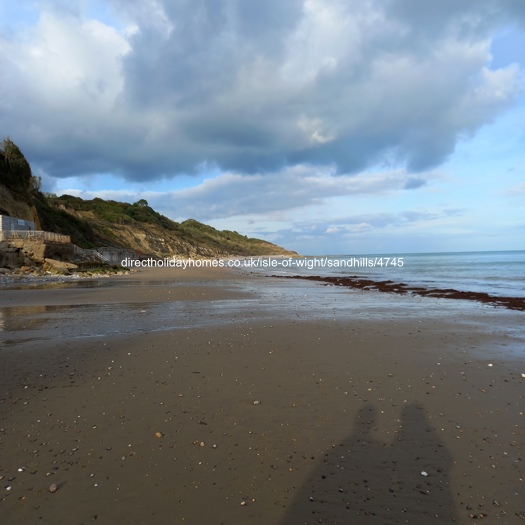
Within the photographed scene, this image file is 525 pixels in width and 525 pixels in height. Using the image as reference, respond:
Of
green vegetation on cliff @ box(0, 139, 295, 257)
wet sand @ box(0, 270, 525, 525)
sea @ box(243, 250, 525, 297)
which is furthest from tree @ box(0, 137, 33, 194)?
wet sand @ box(0, 270, 525, 525)

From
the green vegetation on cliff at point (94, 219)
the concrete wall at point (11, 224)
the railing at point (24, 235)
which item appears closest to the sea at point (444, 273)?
the railing at point (24, 235)

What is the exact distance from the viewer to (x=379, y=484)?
3.12m

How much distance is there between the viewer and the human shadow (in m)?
2.77

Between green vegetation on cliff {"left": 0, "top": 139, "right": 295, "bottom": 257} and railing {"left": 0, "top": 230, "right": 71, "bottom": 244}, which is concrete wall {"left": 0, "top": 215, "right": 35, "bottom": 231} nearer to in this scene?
railing {"left": 0, "top": 230, "right": 71, "bottom": 244}

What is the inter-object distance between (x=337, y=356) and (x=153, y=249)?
303 ft

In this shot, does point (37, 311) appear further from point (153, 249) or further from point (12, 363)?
point (153, 249)

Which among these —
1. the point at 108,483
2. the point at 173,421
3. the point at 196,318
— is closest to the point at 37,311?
the point at 196,318

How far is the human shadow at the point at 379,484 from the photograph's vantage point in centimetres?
277

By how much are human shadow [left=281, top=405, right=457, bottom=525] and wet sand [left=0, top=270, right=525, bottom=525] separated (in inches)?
0.5

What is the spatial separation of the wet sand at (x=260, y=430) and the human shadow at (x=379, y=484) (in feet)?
0.04

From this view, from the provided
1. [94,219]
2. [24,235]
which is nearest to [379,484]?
[24,235]

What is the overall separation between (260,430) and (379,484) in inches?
54.0

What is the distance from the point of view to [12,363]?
6.34 metres

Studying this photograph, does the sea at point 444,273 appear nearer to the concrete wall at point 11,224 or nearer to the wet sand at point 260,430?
the wet sand at point 260,430
